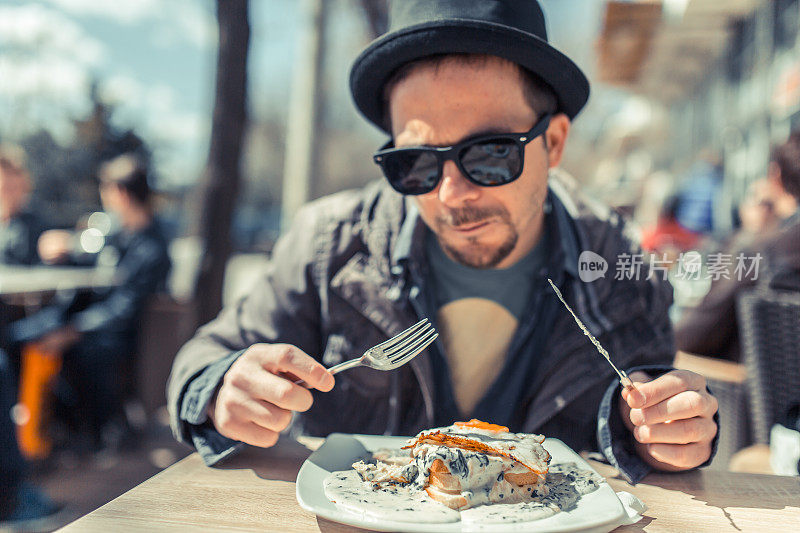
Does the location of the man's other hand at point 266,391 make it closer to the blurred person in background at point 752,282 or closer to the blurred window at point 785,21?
the blurred person in background at point 752,282

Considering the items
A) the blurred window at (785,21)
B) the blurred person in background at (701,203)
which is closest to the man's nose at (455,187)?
A: the blurred person in background at (701,203)

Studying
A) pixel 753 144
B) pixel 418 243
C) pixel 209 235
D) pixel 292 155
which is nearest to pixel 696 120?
pixel 753 144

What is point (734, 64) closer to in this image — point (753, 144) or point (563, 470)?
point (753, 144)

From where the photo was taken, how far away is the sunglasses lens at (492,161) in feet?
4.93

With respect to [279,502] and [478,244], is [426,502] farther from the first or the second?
[478,244]

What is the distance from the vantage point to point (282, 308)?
1.85 metres

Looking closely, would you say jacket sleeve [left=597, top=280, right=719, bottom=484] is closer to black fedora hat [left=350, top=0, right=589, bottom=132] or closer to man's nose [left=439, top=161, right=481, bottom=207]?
man's nose [left=439, top=161, right=481, bottom=207]

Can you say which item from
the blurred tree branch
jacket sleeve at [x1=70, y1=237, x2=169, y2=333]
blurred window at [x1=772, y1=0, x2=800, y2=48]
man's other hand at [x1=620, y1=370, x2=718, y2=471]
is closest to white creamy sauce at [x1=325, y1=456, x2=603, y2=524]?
man's other hand at [x1=620, y1=370, x2=718, y2=471]

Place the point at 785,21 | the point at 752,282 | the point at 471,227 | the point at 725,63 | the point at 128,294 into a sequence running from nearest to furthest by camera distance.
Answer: the point at 471,227
the point at 752,282
the point at 128,294
the point at 785,21
the point at 725,63

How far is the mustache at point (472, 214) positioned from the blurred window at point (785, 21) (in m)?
6.44

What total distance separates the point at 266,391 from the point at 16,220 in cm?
525

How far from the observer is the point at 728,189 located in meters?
9.22

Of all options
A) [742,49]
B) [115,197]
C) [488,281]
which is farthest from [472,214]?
[742,49]

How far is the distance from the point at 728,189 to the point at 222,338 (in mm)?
9321
